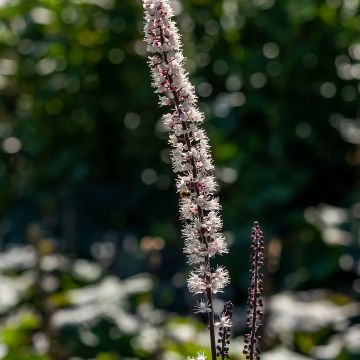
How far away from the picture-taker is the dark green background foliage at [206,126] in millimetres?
8938

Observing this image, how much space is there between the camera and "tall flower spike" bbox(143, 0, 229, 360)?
1.98 m

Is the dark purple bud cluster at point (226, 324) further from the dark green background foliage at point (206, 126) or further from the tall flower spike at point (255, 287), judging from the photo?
the dark green background foliage at point (206, 126)

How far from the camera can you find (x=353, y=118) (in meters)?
10.0

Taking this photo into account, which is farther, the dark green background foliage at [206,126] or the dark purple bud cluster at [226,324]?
the dark green background foliage at [206,126]

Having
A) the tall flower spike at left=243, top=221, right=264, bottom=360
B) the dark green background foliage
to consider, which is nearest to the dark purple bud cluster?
the tall flower spike at left=243, top=221, right=264, bottom=360

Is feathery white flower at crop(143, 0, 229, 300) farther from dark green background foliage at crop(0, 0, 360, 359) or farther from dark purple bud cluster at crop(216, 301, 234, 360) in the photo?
dark green background foliage at crop(0, 0, 360, 359)

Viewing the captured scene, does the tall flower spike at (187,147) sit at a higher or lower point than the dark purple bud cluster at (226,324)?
higher

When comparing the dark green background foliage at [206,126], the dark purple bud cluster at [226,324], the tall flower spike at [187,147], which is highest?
the dark green background foliage at [206,126]

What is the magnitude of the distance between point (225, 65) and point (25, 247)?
2.97 m

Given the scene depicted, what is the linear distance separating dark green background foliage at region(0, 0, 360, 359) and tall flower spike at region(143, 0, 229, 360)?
6.47m

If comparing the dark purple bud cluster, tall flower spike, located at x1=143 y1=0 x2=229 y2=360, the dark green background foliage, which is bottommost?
the dark purple bud cluster

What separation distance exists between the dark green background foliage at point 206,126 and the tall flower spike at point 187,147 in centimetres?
647

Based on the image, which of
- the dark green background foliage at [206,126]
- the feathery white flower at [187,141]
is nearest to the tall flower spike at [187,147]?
the feathery white flower at [187,141]

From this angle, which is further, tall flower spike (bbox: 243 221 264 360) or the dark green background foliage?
the dark green background foliage
